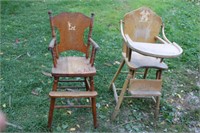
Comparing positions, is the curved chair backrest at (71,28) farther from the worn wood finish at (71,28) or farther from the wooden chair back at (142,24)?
the wooden chair back at (142,24)

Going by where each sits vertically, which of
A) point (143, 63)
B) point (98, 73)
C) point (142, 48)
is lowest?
point (98, 73)

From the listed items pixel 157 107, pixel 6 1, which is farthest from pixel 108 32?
pixel 6 1

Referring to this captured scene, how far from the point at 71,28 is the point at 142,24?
740mm

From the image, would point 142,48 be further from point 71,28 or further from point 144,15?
point 71,28

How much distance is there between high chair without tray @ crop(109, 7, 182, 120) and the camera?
92.4 inches

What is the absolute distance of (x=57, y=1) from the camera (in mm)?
5785

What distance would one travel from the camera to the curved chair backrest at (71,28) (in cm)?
241

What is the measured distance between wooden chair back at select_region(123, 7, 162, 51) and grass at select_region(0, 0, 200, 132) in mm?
739

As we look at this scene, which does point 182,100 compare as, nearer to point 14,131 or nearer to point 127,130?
point 127,130

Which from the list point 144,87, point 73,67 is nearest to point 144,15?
point 144,87

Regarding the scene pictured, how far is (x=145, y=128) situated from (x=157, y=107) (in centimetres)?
26

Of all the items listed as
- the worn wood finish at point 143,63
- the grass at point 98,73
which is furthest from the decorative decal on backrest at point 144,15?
the grass at point 98,73

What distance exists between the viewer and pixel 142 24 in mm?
2625

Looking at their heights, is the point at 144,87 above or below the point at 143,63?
below
